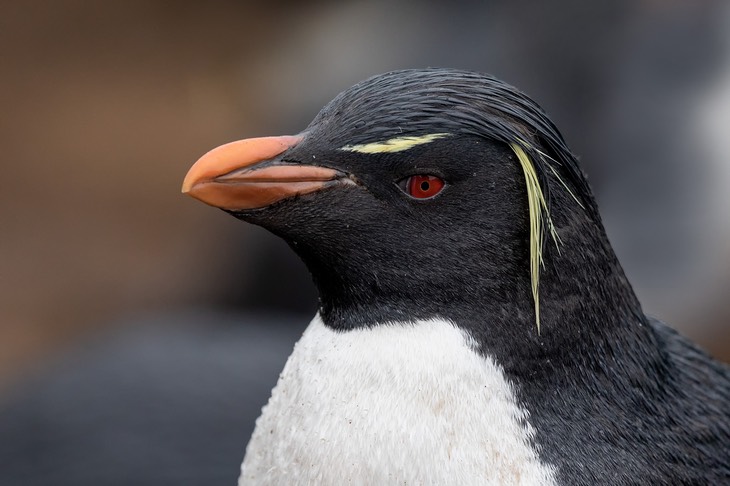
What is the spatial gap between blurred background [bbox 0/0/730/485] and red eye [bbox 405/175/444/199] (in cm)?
155

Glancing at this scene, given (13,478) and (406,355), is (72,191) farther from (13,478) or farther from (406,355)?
(406,355)

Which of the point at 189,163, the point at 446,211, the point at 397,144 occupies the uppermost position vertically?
the point at 397,144

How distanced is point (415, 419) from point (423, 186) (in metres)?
0.38

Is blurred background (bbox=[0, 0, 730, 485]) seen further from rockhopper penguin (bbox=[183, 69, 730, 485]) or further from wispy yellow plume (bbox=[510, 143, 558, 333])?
wispy yellow plume (bbox=[510, 143, 558, 333])

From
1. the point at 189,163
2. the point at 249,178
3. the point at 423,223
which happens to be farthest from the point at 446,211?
the point at 189,163

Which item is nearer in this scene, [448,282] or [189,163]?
[448,282]

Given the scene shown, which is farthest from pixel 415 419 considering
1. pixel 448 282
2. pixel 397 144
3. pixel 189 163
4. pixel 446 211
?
pixel 189 163

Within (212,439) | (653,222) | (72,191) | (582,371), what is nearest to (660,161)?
(653,222)

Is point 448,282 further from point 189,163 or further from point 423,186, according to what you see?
point 189,163

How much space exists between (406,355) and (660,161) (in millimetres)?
3225

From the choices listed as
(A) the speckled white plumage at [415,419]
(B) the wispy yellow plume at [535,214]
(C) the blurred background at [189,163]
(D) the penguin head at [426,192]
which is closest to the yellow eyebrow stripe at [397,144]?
(D) the penguin head at [426,192]

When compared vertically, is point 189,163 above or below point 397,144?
below

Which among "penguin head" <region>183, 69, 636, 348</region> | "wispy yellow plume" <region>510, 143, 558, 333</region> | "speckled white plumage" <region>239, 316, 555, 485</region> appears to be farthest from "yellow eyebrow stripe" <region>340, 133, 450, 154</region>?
"speckled white plumage" <region>239, 316, 555, 485</region>

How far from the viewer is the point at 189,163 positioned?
5828 millimetres
